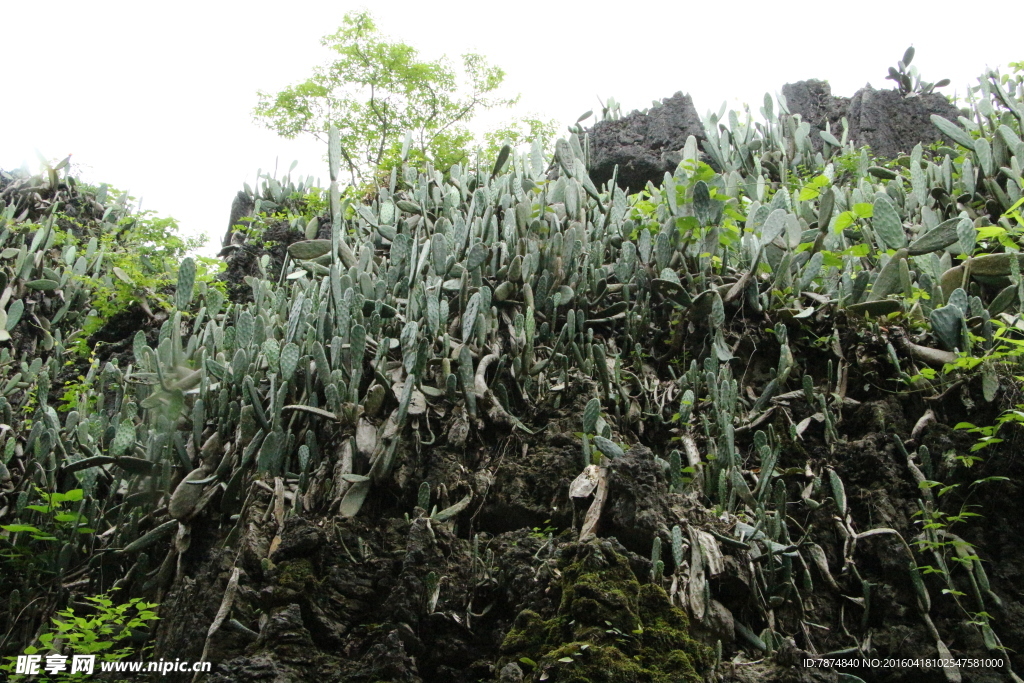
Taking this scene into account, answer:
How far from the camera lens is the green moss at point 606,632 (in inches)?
104

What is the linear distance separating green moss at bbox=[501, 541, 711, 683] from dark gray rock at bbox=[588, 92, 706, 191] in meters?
7.12

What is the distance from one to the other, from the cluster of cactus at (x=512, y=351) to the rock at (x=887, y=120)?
11.5 feet

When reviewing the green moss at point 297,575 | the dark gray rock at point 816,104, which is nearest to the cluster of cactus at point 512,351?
Answer: the green moss at point 297,575

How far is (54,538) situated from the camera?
4238mm

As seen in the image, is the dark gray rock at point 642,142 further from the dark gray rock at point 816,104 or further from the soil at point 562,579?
the soil at point 562,579

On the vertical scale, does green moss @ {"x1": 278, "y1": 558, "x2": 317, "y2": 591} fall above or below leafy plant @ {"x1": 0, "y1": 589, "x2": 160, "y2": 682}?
above

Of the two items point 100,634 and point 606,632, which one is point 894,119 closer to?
point 606,632

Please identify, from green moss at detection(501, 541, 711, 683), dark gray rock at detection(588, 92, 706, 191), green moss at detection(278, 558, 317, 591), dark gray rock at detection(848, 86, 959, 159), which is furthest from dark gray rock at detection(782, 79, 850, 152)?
green moss at detection(278, 558, 317, 591)

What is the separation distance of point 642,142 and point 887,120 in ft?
9.54

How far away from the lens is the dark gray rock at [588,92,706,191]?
9734 millimetres

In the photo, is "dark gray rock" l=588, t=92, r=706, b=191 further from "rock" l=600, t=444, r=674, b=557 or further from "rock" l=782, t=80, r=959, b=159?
"rock" l=600, t=444, r=674, b=557

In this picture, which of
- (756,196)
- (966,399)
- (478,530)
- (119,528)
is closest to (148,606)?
(119,528)

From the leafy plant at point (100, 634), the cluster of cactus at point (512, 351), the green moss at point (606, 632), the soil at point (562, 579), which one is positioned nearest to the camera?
the green moss at point (606, 632)

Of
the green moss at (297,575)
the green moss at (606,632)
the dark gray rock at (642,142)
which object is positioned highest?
the dark gray rock at (642,142)
